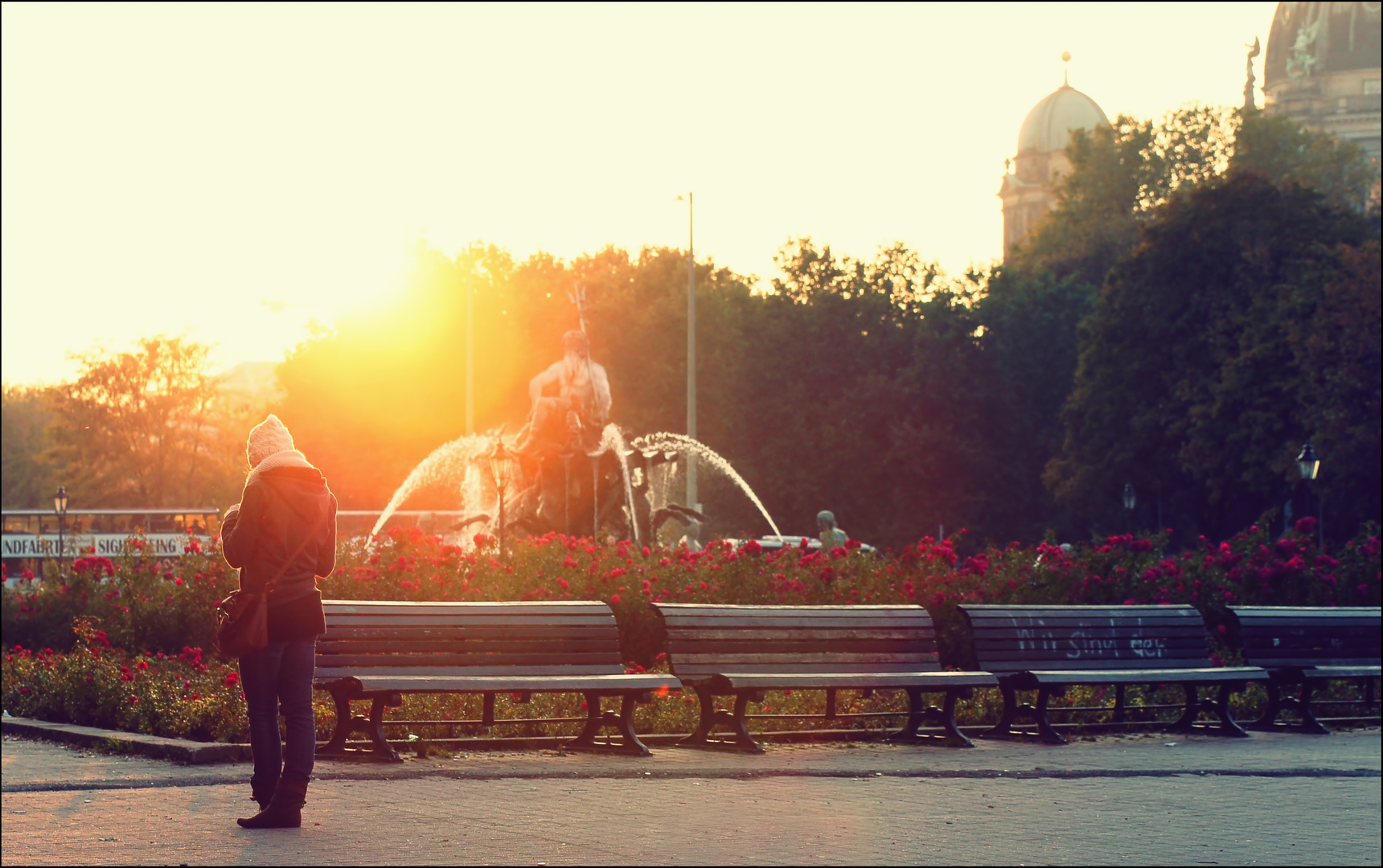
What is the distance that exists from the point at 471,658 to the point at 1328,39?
478 feet

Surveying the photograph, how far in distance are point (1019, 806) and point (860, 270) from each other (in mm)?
52016

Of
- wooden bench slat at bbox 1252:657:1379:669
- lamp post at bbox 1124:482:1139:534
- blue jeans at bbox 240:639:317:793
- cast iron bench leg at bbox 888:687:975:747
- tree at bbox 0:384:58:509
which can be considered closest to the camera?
blue jeans at bbox 240:639:317:793

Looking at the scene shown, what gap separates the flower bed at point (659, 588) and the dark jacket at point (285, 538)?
452cm

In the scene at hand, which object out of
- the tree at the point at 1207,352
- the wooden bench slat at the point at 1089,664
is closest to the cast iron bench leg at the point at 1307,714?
the wooden bench slat at the point at 1089,664

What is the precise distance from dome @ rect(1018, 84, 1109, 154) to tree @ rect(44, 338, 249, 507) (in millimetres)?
→ 91668

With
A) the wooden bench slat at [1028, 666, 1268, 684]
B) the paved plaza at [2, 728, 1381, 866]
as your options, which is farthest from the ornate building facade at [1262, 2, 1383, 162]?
the paved plaza at [2, 728, 1381, 866]

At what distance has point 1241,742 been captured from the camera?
12.8 metres

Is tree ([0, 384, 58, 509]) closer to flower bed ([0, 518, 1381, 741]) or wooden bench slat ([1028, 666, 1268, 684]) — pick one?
flower bed ([0, 518, 1381, 741])

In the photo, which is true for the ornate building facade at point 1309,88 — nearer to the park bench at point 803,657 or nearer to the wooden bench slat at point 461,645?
the park bench at point 803,657

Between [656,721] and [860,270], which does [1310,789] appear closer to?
[656,721]

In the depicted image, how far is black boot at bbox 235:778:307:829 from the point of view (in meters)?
7.66

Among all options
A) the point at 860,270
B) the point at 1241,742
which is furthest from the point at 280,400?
the point at 1241,742

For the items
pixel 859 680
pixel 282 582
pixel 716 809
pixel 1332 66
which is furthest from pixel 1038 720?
pixel 1332 66

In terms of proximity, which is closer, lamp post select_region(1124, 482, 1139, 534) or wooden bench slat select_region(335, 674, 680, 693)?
wooden bench slat select_region(335, 674, 680, 693)
